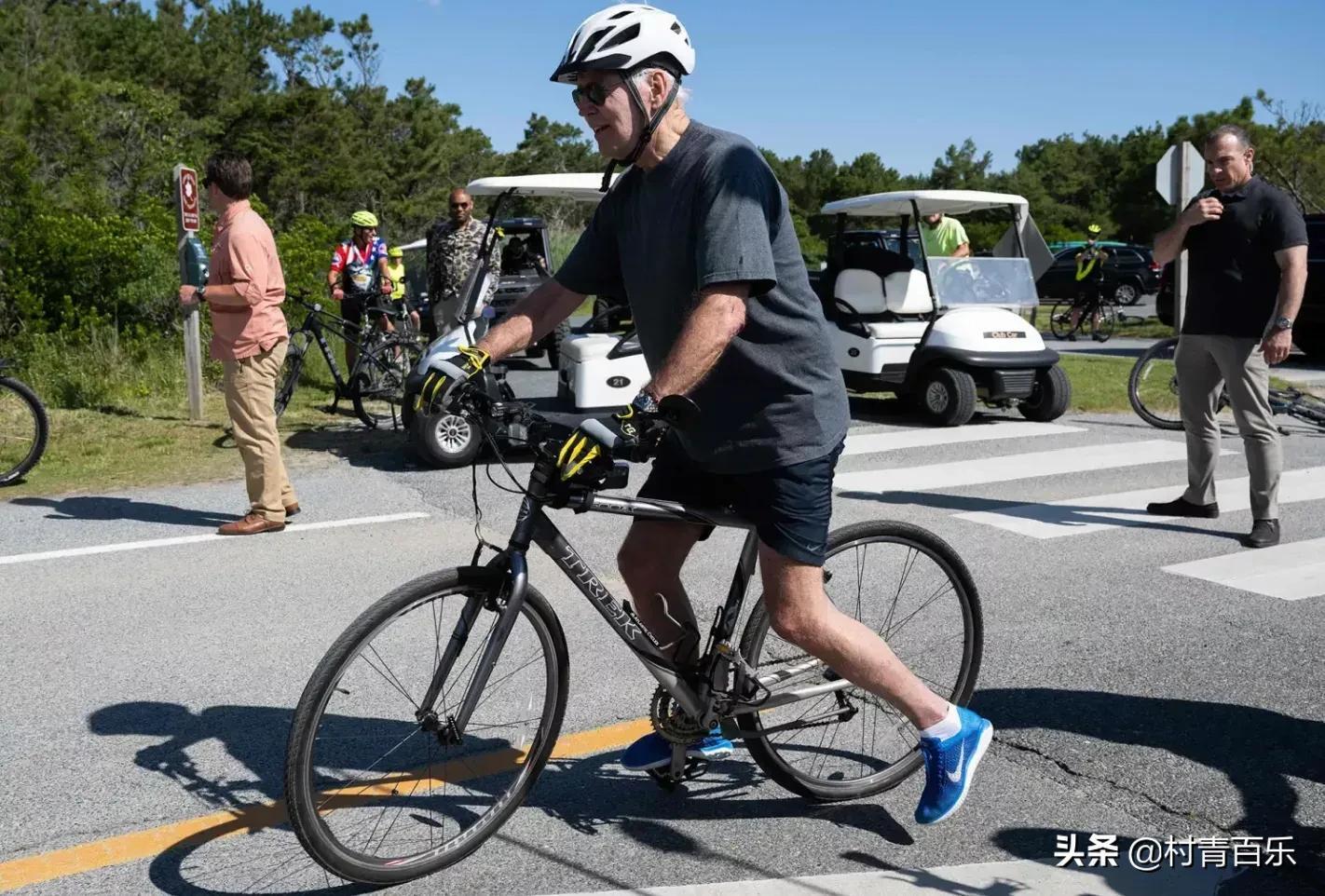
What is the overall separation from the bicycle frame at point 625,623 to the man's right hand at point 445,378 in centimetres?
27

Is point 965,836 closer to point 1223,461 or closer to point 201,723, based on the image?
point 201,723

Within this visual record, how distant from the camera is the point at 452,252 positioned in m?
11.0

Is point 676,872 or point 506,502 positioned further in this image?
point 506,502

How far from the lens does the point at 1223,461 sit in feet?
30.4

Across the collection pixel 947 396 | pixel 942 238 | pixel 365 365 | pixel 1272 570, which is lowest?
pixel 1272 570

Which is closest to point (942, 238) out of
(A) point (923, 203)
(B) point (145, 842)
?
(A) point (923, 203)

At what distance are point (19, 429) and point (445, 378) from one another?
658cm

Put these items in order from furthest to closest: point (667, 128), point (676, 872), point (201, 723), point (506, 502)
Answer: point (506, 502), point (201, 723), point (676, 872), point (667, 128)

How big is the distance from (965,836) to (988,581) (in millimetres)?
2805

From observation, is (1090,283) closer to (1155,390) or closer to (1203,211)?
(1155,390)

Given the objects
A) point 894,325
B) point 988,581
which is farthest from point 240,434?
point 894,325

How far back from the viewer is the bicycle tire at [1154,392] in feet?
36.5

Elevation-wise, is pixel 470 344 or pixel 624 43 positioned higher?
pixel 624 43

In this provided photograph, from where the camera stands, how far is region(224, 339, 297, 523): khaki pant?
7102 mm
